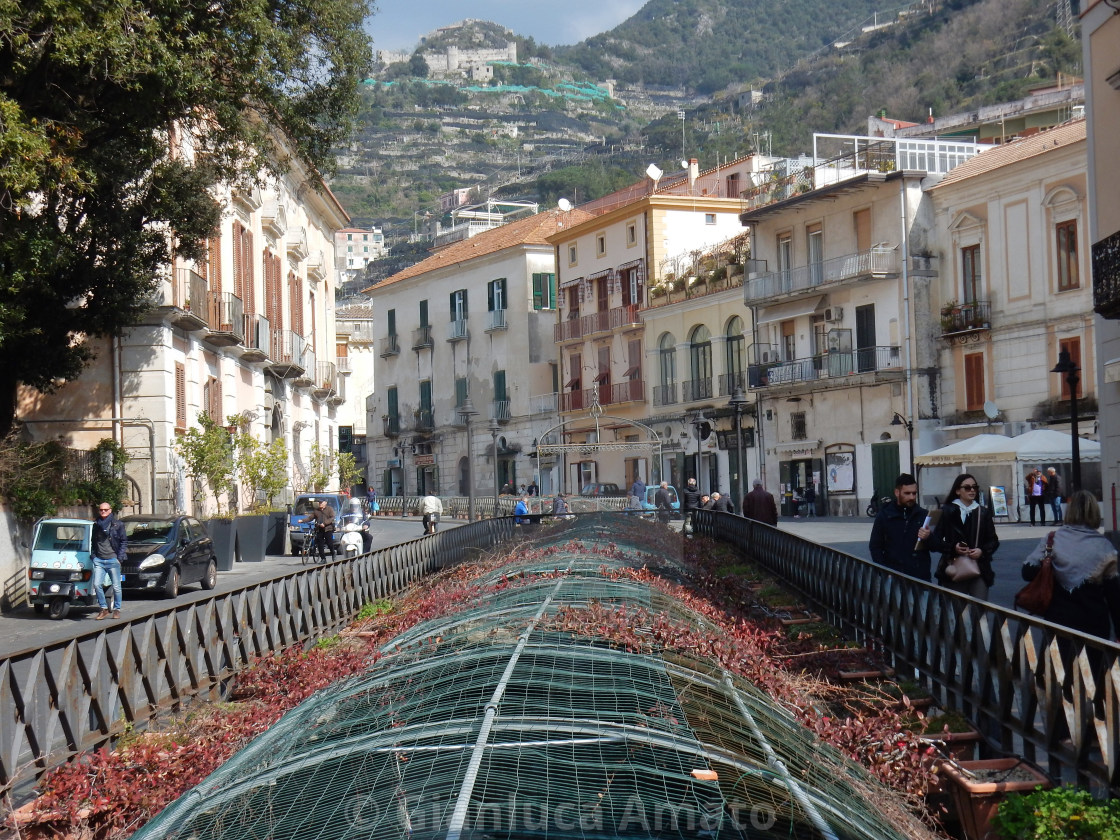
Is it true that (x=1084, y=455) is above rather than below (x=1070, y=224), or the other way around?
below

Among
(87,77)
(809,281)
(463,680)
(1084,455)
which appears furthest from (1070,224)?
(463,680)

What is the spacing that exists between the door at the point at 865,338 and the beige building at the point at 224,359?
17.5m

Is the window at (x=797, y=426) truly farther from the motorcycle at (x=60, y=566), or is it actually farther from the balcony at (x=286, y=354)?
the motorcycle at (x=60, y=566)

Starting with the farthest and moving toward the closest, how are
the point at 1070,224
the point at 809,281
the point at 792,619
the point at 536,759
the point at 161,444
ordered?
1. the point at 809,281
2. the point at 1070,224
3. the point at 161,444
4. the point at 792,619
5. the point at 536,759

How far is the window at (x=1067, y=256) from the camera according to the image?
35969mm

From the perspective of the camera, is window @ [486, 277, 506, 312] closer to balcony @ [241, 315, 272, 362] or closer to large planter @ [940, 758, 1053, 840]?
balcony @ [241, 315, 272, 362]

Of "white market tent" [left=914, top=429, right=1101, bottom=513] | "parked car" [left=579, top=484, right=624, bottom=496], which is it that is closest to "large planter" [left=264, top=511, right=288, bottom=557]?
"parked car" [left=579, top=484, right=624, bottom=496]

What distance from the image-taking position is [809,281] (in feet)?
148

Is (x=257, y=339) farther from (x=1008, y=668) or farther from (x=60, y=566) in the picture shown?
(x=1008, y=668)

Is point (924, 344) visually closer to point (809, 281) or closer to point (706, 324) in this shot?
point (809, 281)

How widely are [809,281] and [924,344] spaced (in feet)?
18.5

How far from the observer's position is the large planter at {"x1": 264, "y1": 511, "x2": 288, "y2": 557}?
31.8m

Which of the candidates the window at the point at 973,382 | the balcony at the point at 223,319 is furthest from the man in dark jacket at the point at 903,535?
the window at the point at 973,382

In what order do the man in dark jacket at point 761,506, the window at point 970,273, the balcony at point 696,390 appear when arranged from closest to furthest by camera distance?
1. the man in dark jacket at point 761,506
2. the window at point 970,273
3. the balcony at point 696,390
